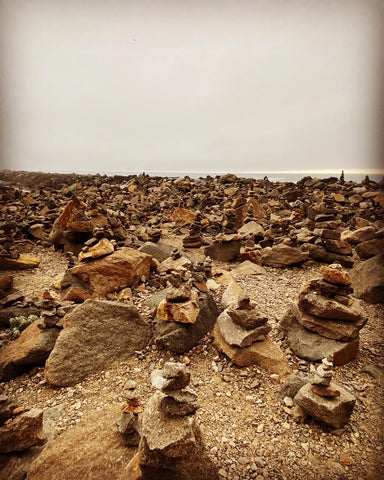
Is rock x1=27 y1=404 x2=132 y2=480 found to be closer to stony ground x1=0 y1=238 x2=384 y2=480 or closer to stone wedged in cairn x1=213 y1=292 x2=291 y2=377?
stony ground x1=0 y1=238 x2=384 y2=480

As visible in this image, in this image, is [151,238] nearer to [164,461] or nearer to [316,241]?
[316,241]

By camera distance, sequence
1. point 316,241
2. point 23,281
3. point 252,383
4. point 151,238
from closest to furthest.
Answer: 1. point 252,383
2. point 23,281
3. point 316,241
4. point 151,238

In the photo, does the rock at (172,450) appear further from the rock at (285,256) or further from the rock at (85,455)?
the rock at (285,256)

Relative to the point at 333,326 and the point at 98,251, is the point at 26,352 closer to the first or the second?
the point at 98,251

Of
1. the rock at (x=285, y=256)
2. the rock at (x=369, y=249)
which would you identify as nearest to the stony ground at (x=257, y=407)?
the rock at (x=369, y=249)

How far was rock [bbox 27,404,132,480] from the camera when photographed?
9.18ft

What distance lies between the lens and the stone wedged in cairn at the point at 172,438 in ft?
8.00

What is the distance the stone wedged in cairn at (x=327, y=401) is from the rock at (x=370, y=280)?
351 centimetres

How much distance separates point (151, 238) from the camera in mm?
9906

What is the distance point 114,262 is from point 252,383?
430 centimetres

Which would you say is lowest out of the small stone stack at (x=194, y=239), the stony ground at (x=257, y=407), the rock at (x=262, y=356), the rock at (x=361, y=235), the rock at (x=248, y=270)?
the stony ground at (x=257, y=407)

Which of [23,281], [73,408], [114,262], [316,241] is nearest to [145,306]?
[114,262]

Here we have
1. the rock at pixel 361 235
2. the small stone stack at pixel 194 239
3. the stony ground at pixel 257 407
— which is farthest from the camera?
the small stone stack at pixel 194 239

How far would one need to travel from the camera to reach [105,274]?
267 inches
